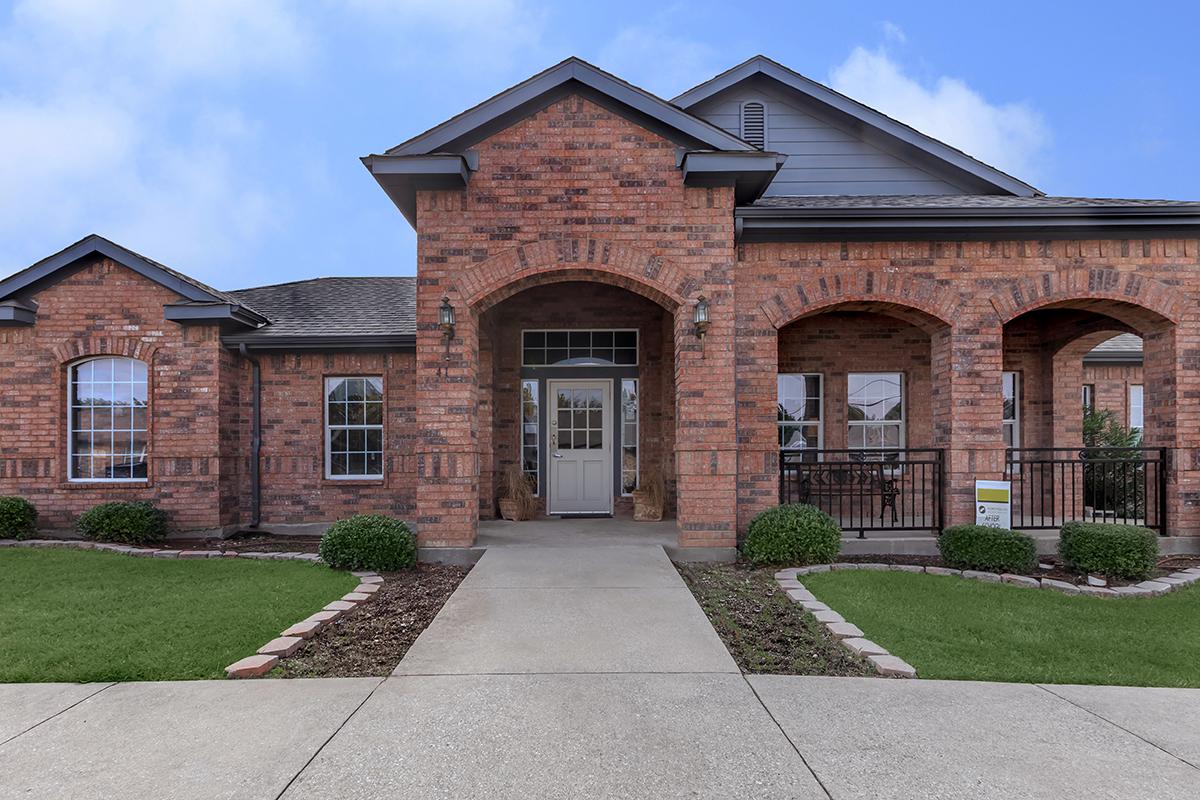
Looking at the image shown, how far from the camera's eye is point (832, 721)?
12.0 ft

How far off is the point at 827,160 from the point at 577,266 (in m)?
5.28

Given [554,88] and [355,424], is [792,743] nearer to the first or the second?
[554,88]

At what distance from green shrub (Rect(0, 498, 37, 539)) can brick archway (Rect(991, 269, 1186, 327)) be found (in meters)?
13.4

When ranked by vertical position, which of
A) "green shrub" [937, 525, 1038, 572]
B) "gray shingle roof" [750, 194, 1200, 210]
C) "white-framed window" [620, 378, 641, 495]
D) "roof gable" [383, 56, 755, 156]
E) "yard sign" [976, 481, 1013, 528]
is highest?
"roof gable" [383, 56, 755, 156]

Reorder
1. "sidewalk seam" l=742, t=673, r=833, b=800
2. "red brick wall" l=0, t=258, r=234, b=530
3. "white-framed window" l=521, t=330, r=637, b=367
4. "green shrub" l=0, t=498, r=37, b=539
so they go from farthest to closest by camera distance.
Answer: "white-framed window" l=521, t=330, r=637, b=367, "red brick wall" l=0, t=258, r=234, b=530, "green shrub" l=0, t=498, r=37, b=539, "sidewalk seam" l=742, t=673, r=833, b=800

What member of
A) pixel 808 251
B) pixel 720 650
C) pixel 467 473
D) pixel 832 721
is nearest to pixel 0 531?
pixel 467 473

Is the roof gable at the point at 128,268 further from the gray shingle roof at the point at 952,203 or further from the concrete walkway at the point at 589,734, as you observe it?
the gray shingle roof at the point at 952,203

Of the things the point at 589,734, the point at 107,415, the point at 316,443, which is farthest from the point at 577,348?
the point at 589,734

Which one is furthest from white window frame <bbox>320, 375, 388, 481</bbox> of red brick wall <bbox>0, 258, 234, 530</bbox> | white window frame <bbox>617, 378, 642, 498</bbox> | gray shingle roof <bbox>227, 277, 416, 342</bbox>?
white window frame <bbox>617, 378, 642, 498</bbox>

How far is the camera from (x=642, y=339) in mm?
10539

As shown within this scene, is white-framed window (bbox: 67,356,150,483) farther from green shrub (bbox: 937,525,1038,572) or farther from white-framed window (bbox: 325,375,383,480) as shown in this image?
green shrub (bbox: 937,525,1038,572)

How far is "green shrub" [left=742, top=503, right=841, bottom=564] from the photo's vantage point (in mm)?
7273

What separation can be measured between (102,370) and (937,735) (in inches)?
456

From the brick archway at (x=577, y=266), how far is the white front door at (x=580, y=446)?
10.5 feet
